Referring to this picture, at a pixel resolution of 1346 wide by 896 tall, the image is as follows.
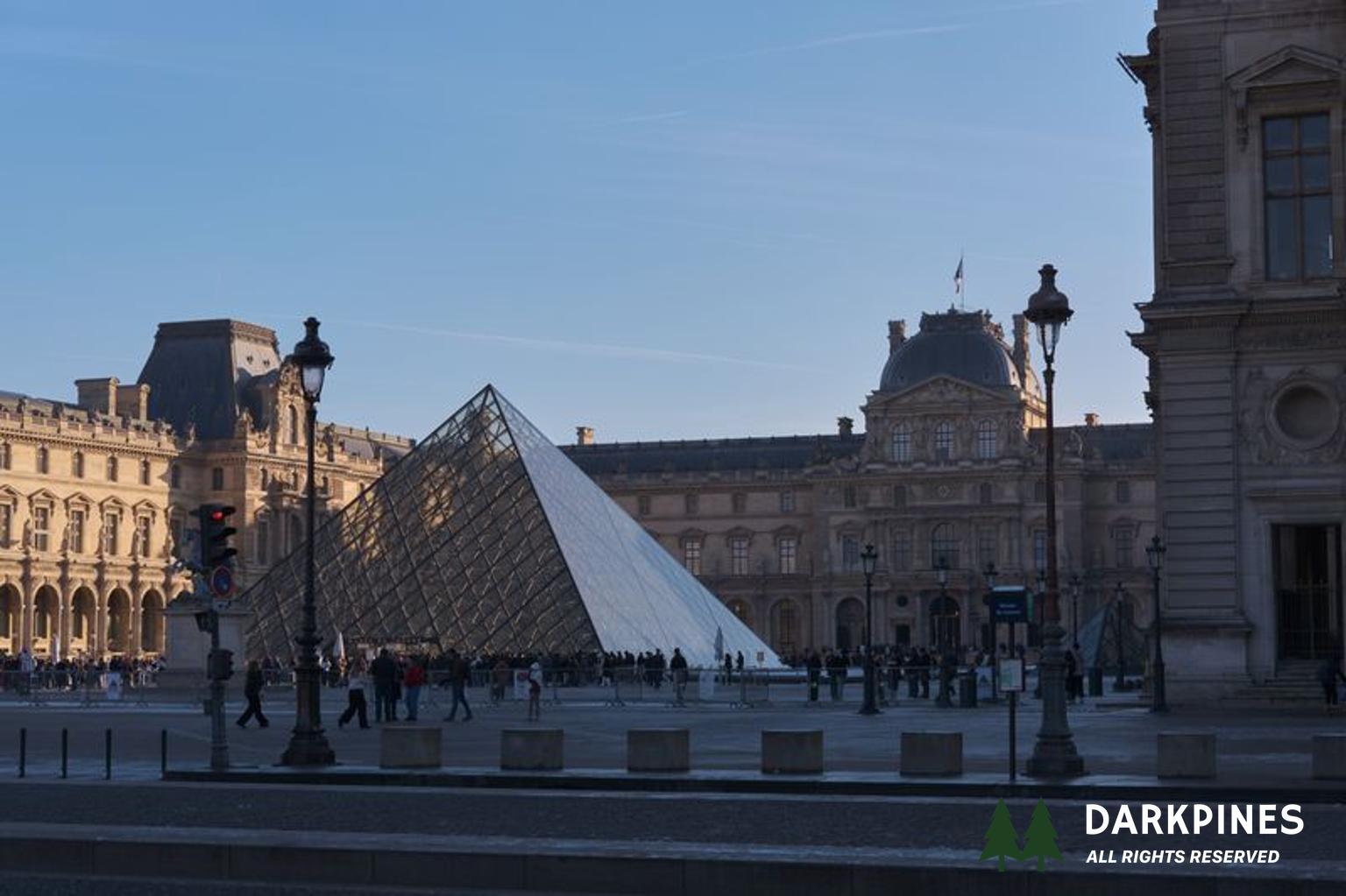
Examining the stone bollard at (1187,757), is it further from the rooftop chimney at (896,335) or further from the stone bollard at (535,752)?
the rooftop chimney at (896,335)

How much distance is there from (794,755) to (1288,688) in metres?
14.7

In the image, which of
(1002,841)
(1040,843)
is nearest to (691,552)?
(1002,841)

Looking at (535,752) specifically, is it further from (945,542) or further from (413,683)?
(945,542)

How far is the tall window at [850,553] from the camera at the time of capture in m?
111

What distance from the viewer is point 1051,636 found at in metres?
19.5

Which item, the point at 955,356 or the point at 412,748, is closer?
the point at 412,748

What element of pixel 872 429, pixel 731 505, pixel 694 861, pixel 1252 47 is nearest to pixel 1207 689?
pixel 1252 47

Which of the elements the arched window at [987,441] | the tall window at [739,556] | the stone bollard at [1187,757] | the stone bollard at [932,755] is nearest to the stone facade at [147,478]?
the tall window at [739,556]

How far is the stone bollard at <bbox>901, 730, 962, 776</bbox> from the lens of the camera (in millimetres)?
18797

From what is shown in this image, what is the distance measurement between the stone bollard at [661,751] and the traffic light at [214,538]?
14.5ft

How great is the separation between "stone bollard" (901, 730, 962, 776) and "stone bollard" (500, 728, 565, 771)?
3154mm

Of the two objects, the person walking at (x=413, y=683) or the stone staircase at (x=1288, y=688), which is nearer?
the stone staircase at (x=1288, y=688)

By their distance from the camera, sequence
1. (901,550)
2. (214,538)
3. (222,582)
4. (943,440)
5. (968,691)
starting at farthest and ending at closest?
1. (901,550)
2. (943,440)
3. (968,691)
4. (214,538)
5. (222,582)

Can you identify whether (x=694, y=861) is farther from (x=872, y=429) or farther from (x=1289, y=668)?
(x=872, y=429)
